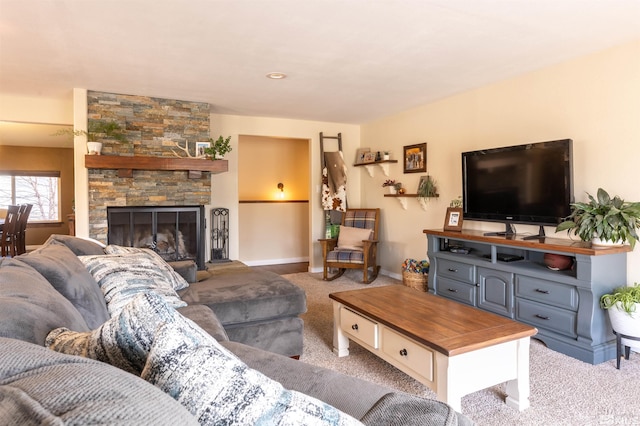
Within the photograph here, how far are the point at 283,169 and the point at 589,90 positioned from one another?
15.6 ft

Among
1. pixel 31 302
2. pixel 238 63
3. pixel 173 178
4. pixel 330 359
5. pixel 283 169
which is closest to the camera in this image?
pixel 31 302

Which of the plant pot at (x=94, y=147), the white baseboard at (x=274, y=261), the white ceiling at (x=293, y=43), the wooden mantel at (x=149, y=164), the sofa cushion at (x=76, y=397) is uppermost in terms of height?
the white ceiling at (x=293, y=43)

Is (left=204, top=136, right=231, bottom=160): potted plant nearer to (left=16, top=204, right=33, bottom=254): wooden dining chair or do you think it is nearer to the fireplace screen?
the fireplace screen

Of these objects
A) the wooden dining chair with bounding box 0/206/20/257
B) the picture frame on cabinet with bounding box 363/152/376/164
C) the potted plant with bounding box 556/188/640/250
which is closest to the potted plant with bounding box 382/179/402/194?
the picture frame on cabinet with bounding box 363/152/376/164

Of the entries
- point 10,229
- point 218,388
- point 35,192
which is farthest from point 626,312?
point 35,192

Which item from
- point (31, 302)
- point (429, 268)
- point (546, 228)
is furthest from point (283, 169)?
point (31, 302)

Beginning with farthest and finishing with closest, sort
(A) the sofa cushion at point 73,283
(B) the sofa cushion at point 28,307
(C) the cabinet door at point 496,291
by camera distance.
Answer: (C) the cabinet door at point 496,291
(A) the sofa cushion at point 73,283
(B) the sofa cushion at point 28,307

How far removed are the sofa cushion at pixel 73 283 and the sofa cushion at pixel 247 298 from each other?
0.73 metres

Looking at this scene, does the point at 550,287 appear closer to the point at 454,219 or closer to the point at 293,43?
the point at 454,219

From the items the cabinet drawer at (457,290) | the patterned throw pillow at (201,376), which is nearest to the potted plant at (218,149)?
the cabinet drawer at (457,290)

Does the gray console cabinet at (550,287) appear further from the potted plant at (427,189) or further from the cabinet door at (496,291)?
the potted plant at (427,189)

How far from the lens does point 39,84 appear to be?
3.82 metres

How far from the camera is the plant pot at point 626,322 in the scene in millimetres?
2449

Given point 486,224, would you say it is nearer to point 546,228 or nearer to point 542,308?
point 546,228
